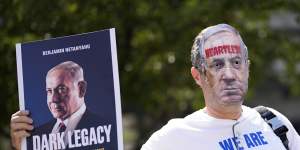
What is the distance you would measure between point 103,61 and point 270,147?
83 centimetres

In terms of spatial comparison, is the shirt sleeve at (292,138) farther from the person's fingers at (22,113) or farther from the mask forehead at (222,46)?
the person's fingers at (22,113)

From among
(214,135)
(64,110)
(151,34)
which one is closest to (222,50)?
(214,135)

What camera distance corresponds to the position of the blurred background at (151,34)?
578 centimetres

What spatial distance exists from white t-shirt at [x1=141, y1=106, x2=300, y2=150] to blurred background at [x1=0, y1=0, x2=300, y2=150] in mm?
2463

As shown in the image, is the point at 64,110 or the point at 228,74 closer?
the point at 228,74

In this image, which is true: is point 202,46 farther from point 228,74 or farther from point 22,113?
point 22,113

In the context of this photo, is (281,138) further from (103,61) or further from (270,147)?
(103,61)

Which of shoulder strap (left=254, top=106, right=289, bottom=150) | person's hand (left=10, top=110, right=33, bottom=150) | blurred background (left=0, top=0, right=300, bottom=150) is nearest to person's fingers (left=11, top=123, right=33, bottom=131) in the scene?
person's hand (left=10, top=110, right=33, bottom=150)

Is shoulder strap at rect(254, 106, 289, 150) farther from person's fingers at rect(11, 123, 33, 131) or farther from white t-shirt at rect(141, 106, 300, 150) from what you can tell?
person's fingers at rect(11, 123, 33, 131)

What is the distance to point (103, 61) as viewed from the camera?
3.28m

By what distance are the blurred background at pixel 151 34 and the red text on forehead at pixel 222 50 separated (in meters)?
2.42

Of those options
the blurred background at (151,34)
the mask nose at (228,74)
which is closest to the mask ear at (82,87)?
the mask nose at (228,74)

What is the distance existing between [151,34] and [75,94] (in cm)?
397

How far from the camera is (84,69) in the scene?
3.29m
